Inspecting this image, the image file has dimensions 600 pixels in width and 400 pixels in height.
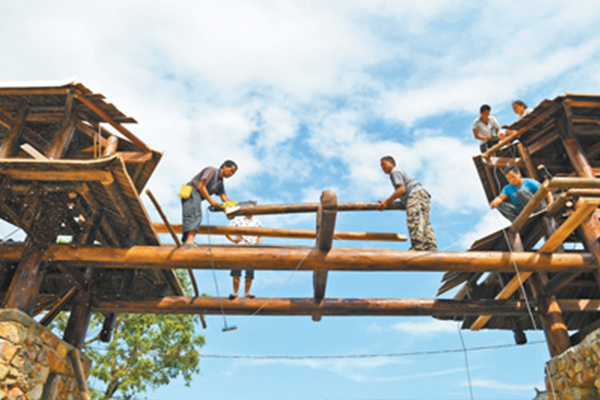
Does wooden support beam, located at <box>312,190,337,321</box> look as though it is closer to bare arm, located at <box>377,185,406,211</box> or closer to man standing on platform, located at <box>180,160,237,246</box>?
bare arm, located at <box>377,185,406,211</box>

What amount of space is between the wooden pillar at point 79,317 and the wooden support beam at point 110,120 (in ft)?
7.80

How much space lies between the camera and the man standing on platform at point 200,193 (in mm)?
7039

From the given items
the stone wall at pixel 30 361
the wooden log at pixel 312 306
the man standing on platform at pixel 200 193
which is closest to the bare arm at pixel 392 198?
the wooden log at pixel 312 306

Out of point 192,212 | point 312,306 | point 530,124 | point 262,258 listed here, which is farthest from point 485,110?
point 192,212

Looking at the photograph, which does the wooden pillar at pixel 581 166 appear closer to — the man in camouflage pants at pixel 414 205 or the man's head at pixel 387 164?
the man in camouflage pants at pixel 414 205

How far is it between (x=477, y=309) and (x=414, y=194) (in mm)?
2356

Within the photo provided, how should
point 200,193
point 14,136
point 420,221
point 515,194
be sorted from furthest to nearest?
1. point 515,194
2. point 200,193
3. point 420,221
4. point 14,136

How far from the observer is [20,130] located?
676 cm

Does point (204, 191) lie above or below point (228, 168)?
below

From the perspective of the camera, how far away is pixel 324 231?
623cm

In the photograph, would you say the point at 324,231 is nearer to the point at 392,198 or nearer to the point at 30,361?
the point at 392,198

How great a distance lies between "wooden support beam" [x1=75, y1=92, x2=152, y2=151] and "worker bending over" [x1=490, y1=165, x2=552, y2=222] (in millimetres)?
6271

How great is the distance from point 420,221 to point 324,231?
187cm

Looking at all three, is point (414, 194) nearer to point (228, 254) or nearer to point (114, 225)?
point (228, 254)
